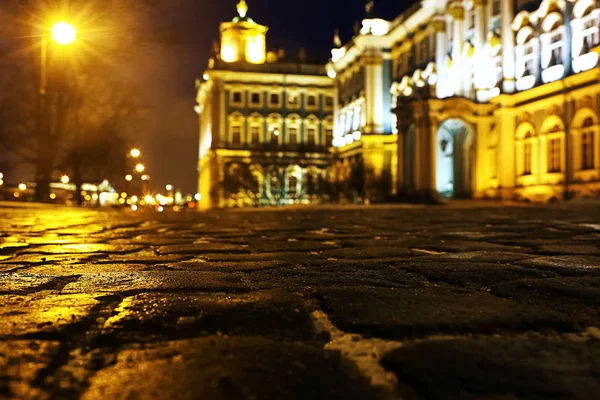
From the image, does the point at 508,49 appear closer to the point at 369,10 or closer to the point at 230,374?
the point at 369,10

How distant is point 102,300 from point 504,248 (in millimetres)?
3865

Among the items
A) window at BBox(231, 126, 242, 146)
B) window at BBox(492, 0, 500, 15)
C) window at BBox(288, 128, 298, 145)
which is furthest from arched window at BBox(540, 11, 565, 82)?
window at BBox(231, 126, 242, 146)

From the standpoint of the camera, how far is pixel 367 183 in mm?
39375

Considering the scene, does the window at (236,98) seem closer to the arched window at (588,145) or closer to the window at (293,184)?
the window at (293,184)

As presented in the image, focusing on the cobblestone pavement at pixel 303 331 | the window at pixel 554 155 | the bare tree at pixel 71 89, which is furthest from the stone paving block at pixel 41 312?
the window at pixel 554 155

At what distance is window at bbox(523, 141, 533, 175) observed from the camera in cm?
3152

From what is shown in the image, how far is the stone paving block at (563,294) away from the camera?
251 cm

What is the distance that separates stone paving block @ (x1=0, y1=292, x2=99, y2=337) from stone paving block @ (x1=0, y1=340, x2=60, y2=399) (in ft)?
0.56

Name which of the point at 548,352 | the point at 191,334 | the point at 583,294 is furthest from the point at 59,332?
the point at 583,294

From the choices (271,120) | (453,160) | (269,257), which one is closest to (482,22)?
(453,160)

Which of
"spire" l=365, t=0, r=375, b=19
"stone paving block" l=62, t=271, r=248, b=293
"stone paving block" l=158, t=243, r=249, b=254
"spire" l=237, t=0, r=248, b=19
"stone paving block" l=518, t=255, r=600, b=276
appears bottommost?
"stone paving block" l=158, t=243, r=249, b=254

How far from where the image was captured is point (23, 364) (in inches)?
68.3

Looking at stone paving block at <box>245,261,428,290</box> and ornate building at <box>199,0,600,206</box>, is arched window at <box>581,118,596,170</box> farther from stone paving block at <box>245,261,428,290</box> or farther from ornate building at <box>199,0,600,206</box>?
stone paving block at <box>245,261,428,290</box>

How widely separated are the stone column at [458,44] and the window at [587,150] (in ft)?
33.6
